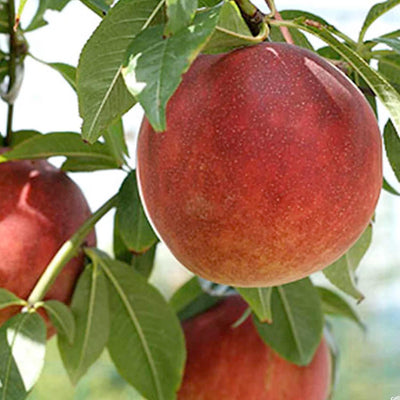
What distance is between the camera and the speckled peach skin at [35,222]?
83 cm

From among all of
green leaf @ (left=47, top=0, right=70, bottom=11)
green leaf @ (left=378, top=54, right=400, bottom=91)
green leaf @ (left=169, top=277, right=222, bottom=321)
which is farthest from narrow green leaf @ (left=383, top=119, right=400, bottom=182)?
green leaf @ (left=169, top=277, right=222, bottom=321)

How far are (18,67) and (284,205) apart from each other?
0.46 metres

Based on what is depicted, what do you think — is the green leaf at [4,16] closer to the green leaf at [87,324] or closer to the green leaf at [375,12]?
the green leaf at [87,324]

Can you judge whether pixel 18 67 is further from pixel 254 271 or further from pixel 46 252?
pixel 254 271

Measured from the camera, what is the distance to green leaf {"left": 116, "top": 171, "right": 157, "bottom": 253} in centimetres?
86

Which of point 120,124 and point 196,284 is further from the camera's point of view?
point 196,284

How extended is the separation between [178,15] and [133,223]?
0.36m

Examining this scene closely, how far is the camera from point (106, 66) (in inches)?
23.6

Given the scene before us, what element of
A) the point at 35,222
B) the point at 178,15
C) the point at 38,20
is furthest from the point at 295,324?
the point at 178,15

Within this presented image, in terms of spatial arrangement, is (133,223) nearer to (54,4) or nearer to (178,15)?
(54,4)

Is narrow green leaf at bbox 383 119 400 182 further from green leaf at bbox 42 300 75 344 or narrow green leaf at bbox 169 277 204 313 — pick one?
narrow green leaf at bbox 169 277 204 313

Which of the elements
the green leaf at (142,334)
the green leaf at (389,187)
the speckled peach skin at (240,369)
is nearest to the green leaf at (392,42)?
the green leaf at (389,187)

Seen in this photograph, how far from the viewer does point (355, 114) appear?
595mm

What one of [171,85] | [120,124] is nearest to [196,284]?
[120,124]
